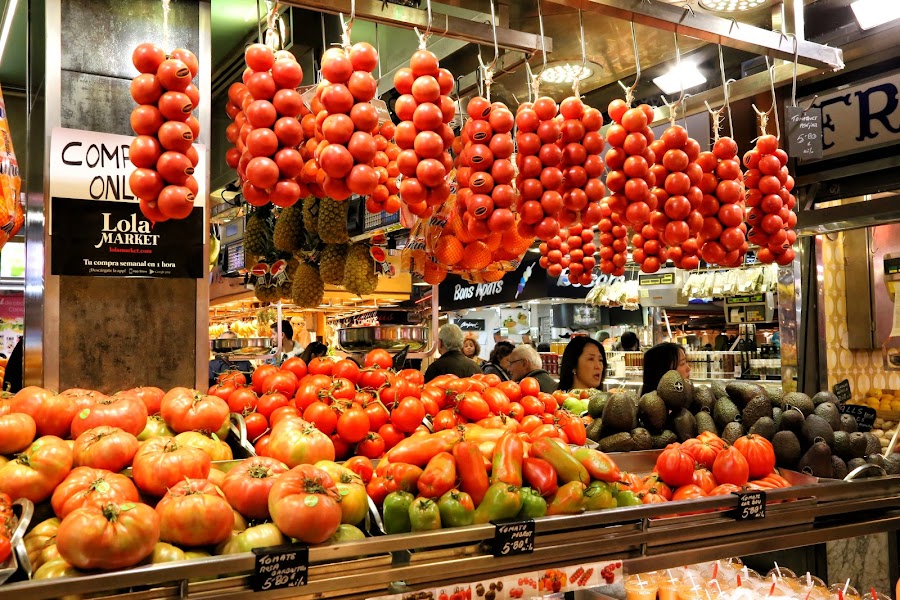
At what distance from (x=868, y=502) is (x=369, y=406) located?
6.30 feet

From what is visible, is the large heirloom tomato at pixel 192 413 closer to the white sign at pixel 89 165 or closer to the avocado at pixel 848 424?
the white sign at pixel 89 165

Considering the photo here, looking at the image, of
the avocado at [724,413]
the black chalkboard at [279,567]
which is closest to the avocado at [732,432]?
the avocado at [724,413]

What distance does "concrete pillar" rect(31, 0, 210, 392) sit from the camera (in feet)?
10.9

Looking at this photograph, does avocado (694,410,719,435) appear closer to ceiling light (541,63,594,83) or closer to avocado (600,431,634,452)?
avocado (600,431,634,452)

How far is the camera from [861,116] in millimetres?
5023

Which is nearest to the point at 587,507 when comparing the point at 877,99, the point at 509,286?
the point at 877,99

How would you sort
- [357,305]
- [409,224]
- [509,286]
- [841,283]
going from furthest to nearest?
[509,286] < [357,305] < [841,283] < [409,224]

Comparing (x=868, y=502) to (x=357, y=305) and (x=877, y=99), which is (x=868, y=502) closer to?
(x=877, y=99)

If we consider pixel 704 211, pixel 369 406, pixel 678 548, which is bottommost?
pixel 678 548

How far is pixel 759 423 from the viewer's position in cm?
341

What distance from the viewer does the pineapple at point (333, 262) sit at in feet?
18.4

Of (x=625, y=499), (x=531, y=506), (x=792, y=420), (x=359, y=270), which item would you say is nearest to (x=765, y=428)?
(x=792, y=420)

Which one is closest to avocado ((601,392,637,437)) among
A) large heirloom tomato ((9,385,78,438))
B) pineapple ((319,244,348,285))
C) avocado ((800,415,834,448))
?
avocado ((800,415,834,448))

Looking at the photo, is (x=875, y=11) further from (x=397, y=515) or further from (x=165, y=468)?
(x=165, y=468)
